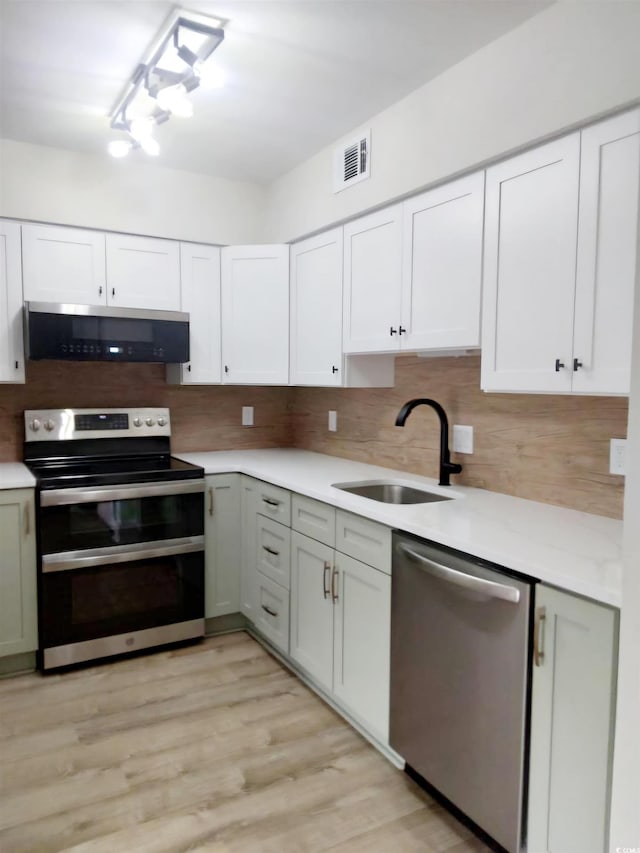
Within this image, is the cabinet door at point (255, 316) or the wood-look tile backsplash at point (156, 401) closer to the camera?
the wood-look tile backsplash at point (156, 401)

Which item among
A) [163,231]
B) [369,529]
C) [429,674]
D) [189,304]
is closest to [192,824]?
[429,674]

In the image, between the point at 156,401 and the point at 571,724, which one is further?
the point at 156,401

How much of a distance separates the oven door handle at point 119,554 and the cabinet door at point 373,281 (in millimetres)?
1248

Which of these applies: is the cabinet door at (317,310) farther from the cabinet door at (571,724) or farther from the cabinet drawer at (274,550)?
the cabinet door at (571,724)

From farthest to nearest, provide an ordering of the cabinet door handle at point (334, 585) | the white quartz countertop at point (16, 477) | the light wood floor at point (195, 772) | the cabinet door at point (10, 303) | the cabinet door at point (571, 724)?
the cabinet door at point (10, 303) < the white quartz countertop at point (16, 477) < the cabinet door handle at point (334, 585) < the light wood floor at point (195, 772) < the cabinet door at point (571, 724)

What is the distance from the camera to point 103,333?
3.00 m

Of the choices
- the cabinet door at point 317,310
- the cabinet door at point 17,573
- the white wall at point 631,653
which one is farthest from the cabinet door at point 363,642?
the cabinet door at point 17,573

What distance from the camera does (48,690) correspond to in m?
2.60

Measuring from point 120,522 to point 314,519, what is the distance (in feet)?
3.22

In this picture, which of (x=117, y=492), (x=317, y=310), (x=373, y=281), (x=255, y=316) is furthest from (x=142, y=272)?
(x=373, y=281)

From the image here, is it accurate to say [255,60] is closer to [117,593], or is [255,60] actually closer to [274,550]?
[274,550]

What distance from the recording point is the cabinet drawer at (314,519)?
7.77 feet

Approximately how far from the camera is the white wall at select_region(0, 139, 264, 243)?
2.94 metres

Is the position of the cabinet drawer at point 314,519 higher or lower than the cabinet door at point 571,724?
higher
